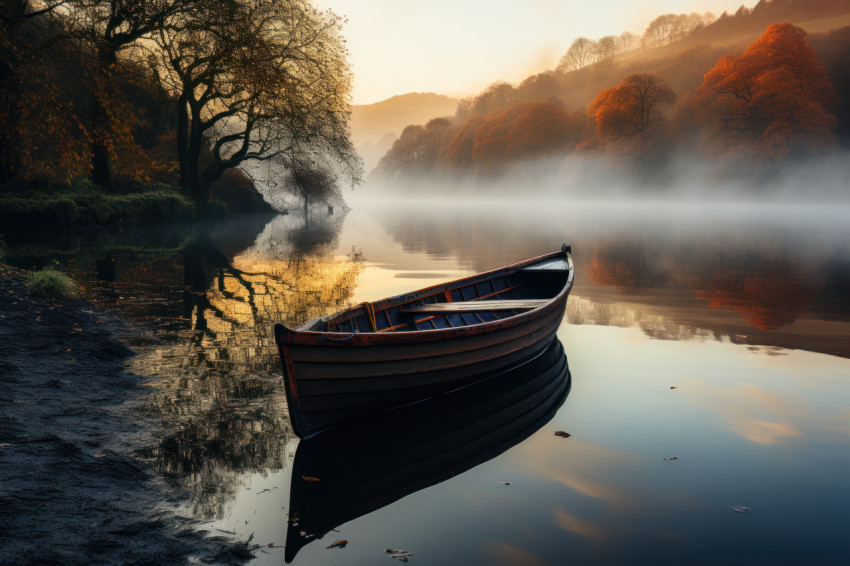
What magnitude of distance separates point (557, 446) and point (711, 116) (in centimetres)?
6591

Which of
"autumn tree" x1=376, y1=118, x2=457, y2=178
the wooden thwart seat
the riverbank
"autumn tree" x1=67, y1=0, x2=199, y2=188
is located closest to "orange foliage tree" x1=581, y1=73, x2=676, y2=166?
the riverbank

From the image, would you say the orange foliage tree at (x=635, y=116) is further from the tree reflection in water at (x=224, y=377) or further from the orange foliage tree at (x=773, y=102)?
the tree reflection in water at (x=224, y=377)

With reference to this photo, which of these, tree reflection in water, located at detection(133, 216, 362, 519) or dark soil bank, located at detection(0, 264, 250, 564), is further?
tree reflection in water, located at detection(133, 216, 362, 519)

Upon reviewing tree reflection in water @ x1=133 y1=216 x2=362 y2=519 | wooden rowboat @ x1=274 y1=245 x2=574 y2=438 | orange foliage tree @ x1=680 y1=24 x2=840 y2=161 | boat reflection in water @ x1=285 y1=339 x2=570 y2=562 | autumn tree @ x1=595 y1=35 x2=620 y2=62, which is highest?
autumn tree @ x1=595 y1=35 x2=620 y2=62

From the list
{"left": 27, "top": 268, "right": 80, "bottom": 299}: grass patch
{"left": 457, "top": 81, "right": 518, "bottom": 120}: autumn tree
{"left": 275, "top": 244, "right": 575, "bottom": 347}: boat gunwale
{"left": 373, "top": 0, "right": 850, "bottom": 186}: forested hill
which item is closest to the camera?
{"left": 275, "top": 244, "right": 575, "bottom": 347}: boat gunwale

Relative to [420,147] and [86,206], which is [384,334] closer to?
[86,206]

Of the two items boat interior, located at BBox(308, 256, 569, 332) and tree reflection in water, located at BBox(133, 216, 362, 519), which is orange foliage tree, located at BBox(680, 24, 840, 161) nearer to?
boat interior, located at BBox(308, 256, 569, 332)

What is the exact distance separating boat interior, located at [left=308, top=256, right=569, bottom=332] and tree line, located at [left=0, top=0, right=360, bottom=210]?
12.1 meters

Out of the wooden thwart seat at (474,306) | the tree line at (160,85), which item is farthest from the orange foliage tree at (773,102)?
the wooden thwart seat at (474,306)

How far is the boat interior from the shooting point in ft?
25.7

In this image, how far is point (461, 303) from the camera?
951 cm

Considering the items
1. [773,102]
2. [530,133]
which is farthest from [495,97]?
[773,102]

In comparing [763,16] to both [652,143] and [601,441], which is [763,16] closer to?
[652,143]

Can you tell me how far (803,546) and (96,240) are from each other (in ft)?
80.8
